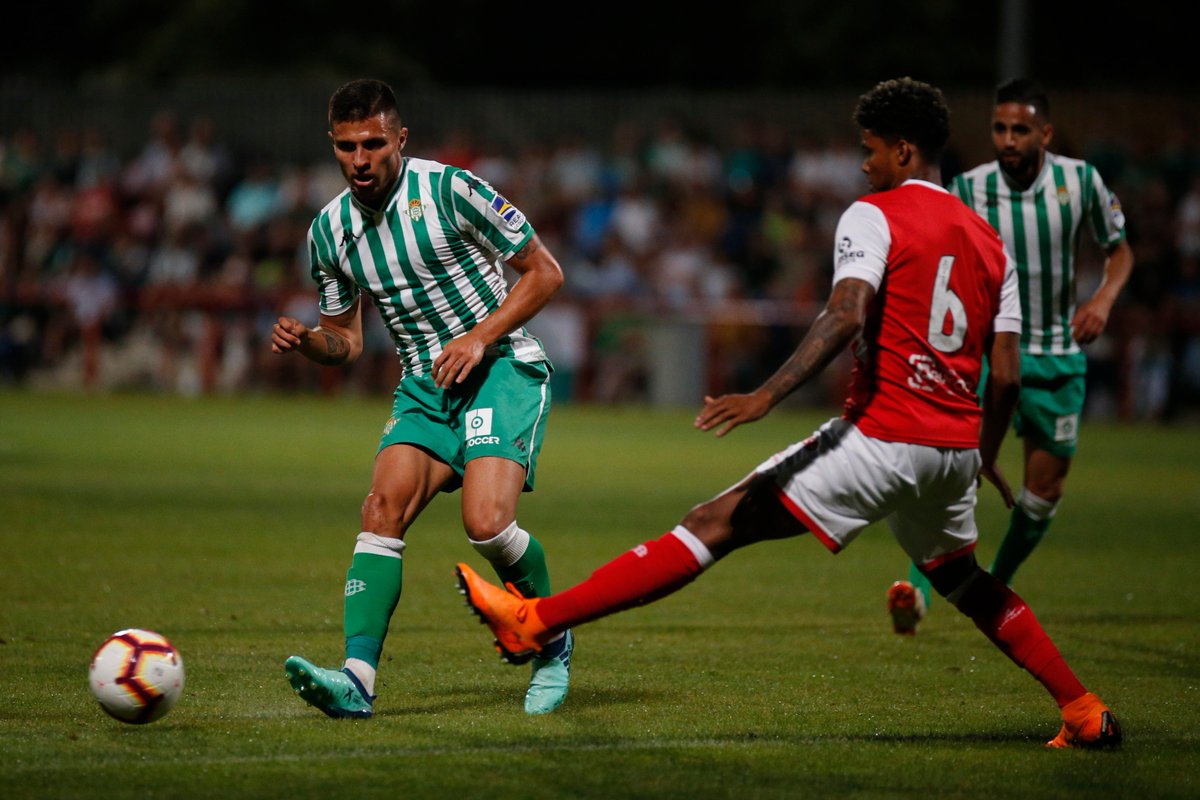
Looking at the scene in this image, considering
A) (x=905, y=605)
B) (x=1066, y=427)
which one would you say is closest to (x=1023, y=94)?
(x=1066, y=427)

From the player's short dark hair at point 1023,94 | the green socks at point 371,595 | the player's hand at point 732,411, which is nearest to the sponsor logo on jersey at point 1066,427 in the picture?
the player's short dark hair at point 1023,94

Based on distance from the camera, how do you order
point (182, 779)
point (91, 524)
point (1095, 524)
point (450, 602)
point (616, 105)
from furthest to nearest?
point (616, 105), point (1095, 524), point (91, 524), point (450, 602), point (182, 779)

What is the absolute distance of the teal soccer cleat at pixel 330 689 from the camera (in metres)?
5.57

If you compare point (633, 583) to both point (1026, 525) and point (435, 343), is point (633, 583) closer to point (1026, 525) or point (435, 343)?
point (435, 343)

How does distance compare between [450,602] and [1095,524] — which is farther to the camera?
[1095,524]

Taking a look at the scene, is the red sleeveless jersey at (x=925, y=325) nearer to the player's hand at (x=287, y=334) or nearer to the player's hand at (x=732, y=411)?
the player's hand at (x=732, y=411)

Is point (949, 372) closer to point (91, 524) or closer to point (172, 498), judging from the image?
point (91, 524)

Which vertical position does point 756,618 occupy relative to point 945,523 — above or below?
below

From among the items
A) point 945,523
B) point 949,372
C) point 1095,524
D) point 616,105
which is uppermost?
point 616,105

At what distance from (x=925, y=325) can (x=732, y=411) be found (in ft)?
2.60

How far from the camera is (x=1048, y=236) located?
27.5 ft

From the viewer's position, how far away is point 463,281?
641 cm

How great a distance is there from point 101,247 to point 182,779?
19722 mm

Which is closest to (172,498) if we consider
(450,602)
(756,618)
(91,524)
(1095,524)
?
(91,524)
